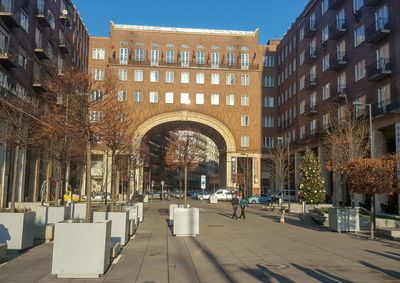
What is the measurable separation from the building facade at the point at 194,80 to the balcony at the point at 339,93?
2477 centimetres

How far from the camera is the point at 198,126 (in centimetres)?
7256

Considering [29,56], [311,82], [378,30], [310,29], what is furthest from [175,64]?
[378,30]

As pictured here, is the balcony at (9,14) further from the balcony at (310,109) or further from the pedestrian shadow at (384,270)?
the balcony at (310,109)

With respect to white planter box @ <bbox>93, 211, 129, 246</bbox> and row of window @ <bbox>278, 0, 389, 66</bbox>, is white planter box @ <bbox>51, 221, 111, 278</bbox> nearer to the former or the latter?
white planter box @ <bbox>93, 211, 129, 246</bbox>

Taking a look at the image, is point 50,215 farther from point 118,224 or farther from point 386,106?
point 386,106

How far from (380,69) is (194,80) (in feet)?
125

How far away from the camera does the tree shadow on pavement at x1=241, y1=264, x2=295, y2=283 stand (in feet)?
30.6

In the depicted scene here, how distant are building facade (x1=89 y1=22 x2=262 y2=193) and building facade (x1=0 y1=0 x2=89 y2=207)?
1595cm

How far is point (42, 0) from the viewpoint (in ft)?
142

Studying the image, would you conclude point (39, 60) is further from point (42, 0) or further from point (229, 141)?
point (229, 141)

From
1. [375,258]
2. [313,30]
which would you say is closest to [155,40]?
[313,30]

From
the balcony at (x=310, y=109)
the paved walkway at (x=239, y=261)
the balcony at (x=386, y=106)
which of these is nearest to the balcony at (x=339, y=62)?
the balcony at (x=310, y=109)

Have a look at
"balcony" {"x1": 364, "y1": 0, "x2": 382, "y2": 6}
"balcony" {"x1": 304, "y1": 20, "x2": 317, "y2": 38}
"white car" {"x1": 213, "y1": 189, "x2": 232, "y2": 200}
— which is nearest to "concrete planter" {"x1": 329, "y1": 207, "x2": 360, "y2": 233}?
"balcony" {"x1": 364, "y1": 0, "x2": 382, "y2": 6}

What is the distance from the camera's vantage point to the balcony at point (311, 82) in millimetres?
53312
